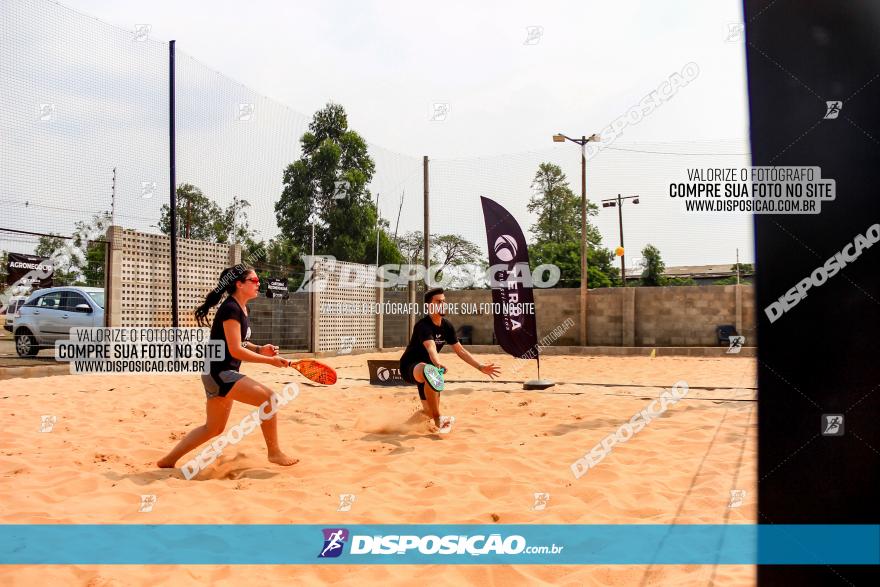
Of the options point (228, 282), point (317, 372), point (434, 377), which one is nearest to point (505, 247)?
point (434, 377)

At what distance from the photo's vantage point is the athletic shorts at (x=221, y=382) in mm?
4062

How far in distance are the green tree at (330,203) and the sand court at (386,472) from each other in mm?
21000

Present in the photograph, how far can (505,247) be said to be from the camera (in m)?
8.75

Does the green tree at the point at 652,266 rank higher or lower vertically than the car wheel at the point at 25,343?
higher

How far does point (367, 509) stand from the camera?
3.21 m

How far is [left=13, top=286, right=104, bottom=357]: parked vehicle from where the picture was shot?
1069 centimetres

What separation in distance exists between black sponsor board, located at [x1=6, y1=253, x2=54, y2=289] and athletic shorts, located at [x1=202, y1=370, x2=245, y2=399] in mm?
12418

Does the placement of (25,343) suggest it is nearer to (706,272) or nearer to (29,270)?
(29,270)

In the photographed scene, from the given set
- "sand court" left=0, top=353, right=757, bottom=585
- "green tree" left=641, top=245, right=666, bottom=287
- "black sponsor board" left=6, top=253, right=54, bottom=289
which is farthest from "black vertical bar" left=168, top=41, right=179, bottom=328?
"green tree" left=641, top=245, right=666, bottom=287

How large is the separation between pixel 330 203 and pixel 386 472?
2549 cm

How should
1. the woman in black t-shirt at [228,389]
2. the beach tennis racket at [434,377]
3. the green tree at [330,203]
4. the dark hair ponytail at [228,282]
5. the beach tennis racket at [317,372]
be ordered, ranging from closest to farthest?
the woman in black t-shirt at [228,389] → the dark hair ponytail at [228,282] → the beach tennis racket at [317,372] → the beach tennis racket at [434,377] → the green tree at [330,203]

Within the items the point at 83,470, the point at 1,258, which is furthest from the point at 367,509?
the point at 1,258

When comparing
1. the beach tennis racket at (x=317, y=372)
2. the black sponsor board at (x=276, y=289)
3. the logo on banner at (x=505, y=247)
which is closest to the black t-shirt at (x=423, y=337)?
the beach tennis racket at (x=317, y=372)

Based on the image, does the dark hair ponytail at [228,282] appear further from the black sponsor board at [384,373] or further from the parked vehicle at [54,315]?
the parked vehicle at [54,315]
